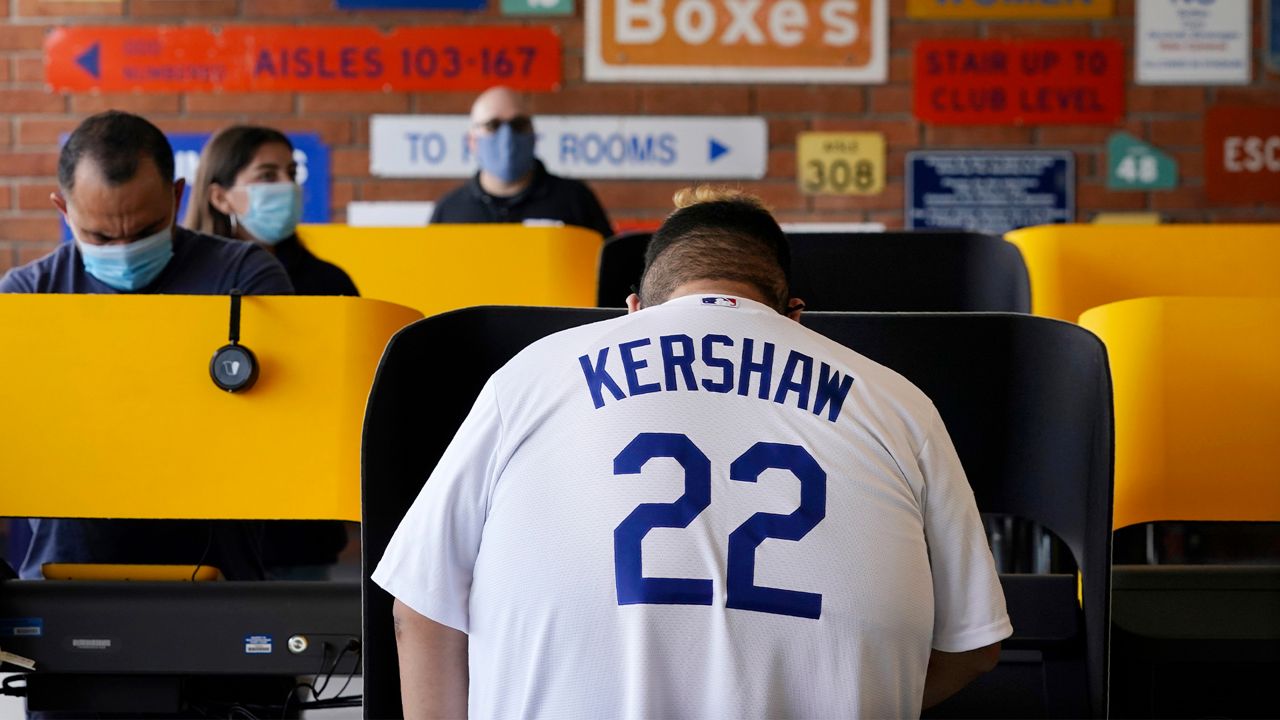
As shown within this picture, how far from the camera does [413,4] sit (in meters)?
4.64

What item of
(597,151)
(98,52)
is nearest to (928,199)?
(597,151)

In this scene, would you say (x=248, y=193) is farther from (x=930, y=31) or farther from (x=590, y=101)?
(x=930, y=31)

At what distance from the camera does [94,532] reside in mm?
2170

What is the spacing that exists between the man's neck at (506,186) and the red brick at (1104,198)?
2.02 meters

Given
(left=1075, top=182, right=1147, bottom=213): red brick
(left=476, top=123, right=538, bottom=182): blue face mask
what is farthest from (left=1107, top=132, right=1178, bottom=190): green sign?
(left=476, top=123, right=538, bottom=182): blue face mask

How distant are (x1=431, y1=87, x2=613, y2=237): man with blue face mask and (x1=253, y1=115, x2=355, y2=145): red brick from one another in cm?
86

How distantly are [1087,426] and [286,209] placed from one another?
1959mm

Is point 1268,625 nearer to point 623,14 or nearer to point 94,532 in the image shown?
point 94,532

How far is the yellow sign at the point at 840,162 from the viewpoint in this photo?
4.65 metres

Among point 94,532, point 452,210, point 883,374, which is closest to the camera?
point 883,374

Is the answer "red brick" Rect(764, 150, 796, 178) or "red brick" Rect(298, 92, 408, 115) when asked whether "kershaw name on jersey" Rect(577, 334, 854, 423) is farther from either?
"red brick" Rect(298, 92, 408, 115)

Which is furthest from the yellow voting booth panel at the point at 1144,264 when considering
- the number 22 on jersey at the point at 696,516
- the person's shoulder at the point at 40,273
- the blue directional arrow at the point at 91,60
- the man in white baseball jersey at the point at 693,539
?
the blue directional arrow at the point at 91,60

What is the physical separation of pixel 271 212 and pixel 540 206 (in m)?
1.18

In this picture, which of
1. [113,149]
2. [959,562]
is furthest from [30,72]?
[959,562]
